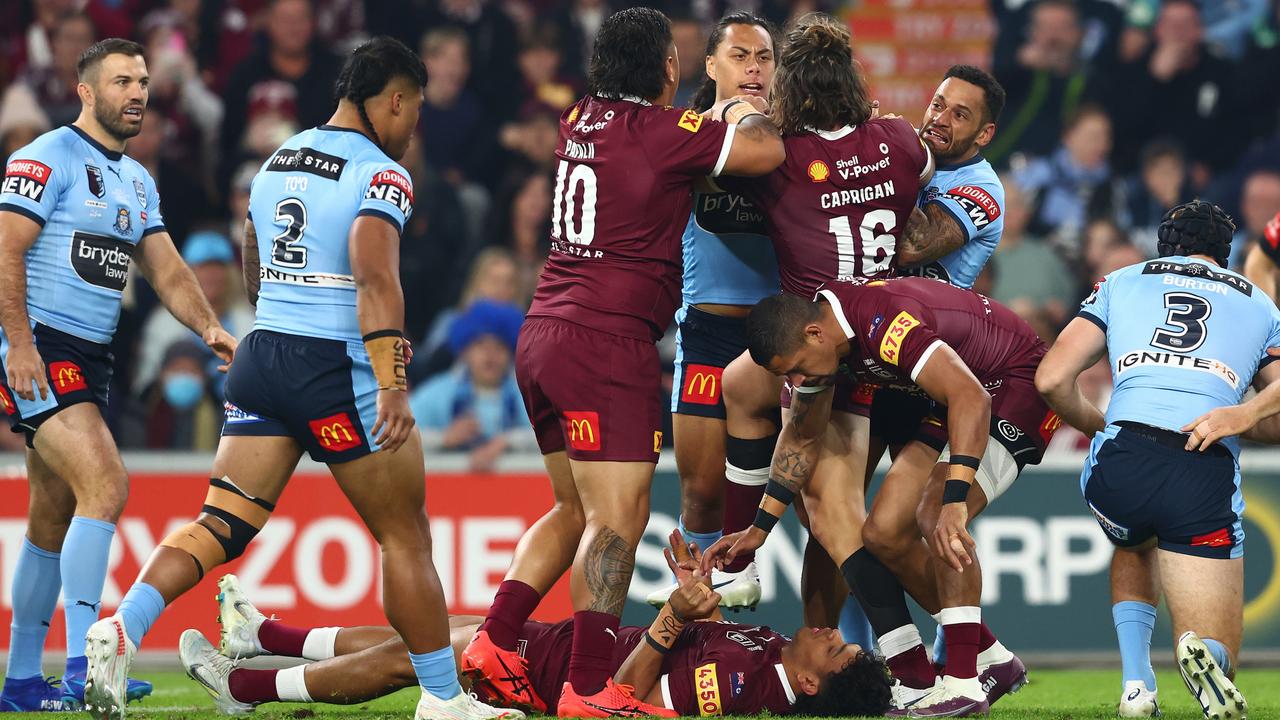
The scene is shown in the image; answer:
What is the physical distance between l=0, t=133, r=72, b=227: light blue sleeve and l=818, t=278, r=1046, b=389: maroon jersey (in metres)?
3.59

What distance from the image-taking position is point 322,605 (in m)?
10.1

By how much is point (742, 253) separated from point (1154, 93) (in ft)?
25.1

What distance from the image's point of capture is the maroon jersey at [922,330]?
630 cm

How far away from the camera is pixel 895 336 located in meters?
6.30

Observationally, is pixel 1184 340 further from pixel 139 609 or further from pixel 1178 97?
pixel 1178 97

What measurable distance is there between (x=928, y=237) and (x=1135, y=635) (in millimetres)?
1942

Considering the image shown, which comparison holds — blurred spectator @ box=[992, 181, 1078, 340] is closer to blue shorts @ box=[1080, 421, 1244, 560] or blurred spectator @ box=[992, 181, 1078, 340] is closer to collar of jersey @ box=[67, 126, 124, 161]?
blue shorts @ box=[1080, 421, 1244, 560]

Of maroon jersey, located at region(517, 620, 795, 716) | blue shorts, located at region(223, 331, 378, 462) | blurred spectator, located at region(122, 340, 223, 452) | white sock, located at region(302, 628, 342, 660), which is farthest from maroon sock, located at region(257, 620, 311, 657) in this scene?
blurred spectator, located at region(122, 340, 223, 452)

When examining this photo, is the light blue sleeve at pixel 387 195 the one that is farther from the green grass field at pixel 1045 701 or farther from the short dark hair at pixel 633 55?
the green grass field at pixel 1045 701

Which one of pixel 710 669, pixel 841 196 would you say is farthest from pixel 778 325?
pixel 710 669

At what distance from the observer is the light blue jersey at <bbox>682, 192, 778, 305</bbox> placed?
730 cm

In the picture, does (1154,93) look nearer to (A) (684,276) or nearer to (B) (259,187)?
(A) (684,276)

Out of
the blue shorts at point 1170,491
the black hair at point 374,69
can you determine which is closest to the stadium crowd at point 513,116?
the blue shorts at point 1170,491

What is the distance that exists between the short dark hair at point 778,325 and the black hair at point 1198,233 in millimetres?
1623
